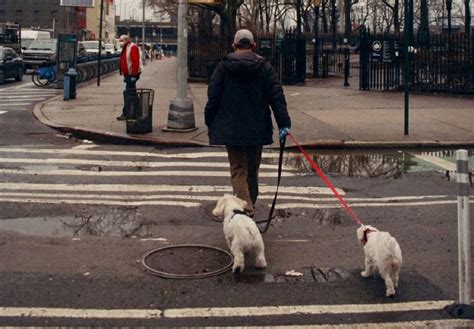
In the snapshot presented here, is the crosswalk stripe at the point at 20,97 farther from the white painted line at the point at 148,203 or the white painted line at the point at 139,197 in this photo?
the white painted line at the point at 148,203

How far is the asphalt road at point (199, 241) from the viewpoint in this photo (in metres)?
4.82

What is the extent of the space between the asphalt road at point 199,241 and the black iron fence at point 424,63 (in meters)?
11.9

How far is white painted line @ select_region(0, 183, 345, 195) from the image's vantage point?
29.2 ft

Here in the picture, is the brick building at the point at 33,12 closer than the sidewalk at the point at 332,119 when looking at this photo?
No

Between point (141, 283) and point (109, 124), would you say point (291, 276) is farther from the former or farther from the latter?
point (109, 124)

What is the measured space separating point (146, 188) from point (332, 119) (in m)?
8.08

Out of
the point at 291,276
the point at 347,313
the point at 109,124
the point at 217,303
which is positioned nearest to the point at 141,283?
the point at 217,303

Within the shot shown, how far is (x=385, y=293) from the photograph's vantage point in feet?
16.9

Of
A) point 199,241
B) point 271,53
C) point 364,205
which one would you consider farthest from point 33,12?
point 199,241

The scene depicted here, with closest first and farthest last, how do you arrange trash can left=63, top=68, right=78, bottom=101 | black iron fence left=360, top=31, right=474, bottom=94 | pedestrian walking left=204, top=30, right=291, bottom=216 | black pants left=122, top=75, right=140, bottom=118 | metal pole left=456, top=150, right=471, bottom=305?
metal pole left=456, top=150, right=471, bottom=305
pedestrian walking left=204, top=30, right=291, bottom=216
black pants left=122, top=75, right=140, bottom=118
trash can left=63, top=68, right=78, bottom=101
black iron fence left=360, top=31, right=474, bottom=94

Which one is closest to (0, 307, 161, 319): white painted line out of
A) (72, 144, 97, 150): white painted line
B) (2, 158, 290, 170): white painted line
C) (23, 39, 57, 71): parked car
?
(2, 158, 290, 170): white painted line

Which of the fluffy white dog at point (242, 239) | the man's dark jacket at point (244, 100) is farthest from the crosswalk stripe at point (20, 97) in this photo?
the fluffy white dog at point (242, 239)

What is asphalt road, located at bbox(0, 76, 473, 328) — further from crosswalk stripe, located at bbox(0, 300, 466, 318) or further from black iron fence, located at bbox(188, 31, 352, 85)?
black iron fence, located at bbox(188, 31, 352, 85)

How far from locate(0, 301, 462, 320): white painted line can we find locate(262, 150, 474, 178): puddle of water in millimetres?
5459
